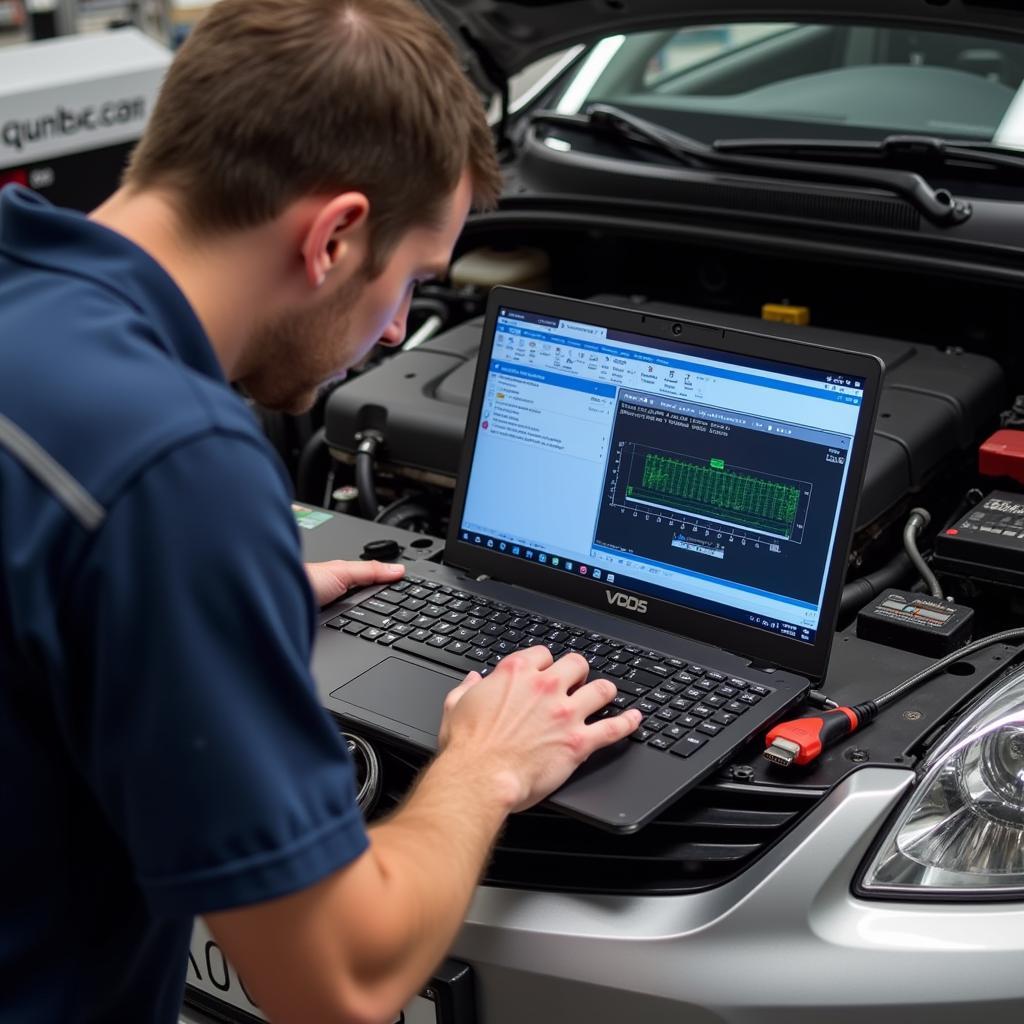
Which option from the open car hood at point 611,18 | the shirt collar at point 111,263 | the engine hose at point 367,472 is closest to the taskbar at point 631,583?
the engine hose at point 367,472

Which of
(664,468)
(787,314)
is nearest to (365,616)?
(664,468)

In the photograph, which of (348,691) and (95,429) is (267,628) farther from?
(348,691)

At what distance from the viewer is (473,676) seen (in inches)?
48.9

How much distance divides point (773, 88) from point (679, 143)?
0.33 meters

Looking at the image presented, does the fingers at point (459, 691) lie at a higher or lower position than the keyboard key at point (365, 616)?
higher

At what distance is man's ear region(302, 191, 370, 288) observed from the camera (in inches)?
35.4

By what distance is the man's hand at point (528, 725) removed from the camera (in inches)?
42.3

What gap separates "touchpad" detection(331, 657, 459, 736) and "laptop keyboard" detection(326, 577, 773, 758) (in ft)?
0.08

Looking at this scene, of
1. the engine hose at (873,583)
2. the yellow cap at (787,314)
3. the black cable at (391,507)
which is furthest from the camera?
the yellow cap at (787,314)

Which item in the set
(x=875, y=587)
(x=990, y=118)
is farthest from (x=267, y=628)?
(x=990, y=118)

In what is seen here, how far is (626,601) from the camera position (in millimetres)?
1409

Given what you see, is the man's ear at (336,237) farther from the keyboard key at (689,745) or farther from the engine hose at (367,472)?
the engine hose at (367,472)

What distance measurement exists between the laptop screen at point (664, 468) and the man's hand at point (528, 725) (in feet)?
0.72

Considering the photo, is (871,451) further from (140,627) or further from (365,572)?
(140,627)
